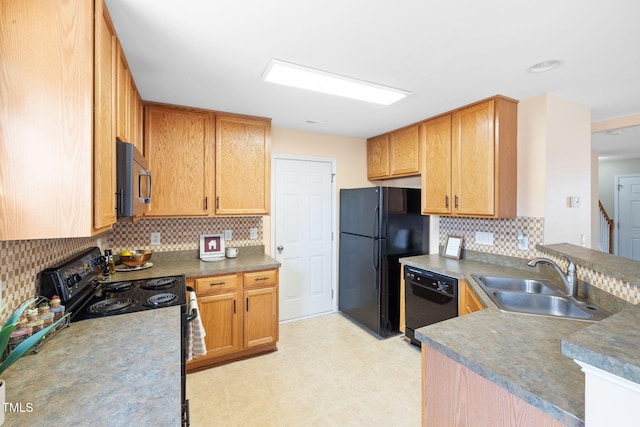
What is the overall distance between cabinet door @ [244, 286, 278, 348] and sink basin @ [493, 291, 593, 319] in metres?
1.86

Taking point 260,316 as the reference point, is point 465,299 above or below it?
above

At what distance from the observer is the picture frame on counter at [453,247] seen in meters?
2.97

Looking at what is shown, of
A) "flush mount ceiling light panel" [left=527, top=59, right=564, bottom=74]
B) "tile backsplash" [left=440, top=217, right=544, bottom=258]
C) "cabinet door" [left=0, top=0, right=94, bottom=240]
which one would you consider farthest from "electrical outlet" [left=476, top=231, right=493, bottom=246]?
"cabinet door" [left=0, top=0, right=94, bottom=240]

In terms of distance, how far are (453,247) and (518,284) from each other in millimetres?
854

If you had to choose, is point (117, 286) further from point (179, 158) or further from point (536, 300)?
point (536, 300)

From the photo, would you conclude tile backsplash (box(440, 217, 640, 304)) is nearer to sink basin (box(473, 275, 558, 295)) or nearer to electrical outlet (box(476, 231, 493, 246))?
electrical outlet (box(476, 231, 493, 246))

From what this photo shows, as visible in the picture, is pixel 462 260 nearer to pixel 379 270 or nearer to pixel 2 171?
pixel 379 270

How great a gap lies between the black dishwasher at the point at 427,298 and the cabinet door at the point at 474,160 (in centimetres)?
66

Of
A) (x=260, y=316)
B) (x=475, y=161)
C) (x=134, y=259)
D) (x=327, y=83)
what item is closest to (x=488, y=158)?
(x=475, y=161)

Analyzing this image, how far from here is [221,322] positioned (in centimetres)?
255

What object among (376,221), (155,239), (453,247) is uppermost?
(376,221)

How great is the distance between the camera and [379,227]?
3.07 metres

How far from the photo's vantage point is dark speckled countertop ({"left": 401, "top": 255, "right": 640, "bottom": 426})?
72 centimetres

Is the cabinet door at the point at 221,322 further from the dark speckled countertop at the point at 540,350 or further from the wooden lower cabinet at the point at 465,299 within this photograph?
the wooden lower cabinet at the point at 465,299
